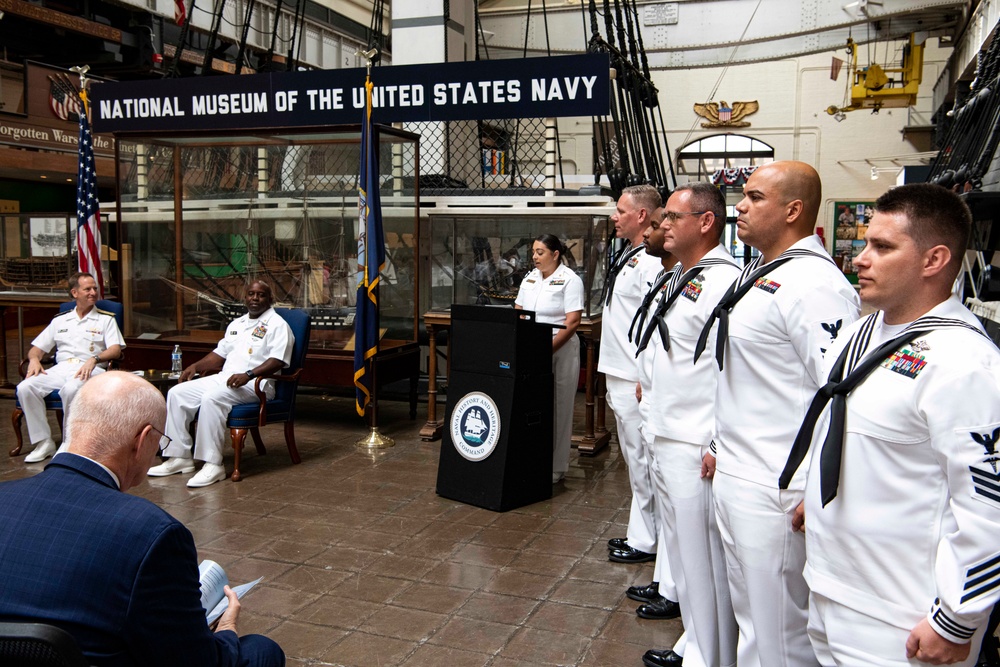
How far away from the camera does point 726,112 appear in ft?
62.5

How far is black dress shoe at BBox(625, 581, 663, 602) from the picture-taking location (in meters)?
3.66

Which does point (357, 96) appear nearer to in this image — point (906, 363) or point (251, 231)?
point (251, 231)

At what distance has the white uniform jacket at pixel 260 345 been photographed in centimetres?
595

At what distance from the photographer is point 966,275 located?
531 centimetres

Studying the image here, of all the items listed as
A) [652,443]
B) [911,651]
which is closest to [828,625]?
[911,651]

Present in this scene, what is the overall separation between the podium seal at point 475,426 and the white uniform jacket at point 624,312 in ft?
2.72

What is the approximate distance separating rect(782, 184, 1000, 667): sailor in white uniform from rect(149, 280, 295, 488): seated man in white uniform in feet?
14.9

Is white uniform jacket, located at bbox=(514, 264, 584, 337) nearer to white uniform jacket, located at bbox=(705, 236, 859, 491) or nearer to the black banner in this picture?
the black banner

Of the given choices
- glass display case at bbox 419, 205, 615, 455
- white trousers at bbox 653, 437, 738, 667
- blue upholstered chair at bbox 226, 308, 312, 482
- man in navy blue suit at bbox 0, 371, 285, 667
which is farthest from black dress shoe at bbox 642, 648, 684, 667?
glass display case at bbox 419, 205, 615, 455

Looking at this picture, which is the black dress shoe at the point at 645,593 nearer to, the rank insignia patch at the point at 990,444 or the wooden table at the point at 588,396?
the rank insignia patch at the point at 990,444

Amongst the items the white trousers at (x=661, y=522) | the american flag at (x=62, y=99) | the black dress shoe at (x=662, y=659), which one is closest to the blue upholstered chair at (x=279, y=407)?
the white trousers at (x=661, y=522)

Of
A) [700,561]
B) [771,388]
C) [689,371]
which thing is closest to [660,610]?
[700,561]

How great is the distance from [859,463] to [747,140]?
1872 centimetres

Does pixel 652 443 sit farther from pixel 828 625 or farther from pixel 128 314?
pixel 128 314
